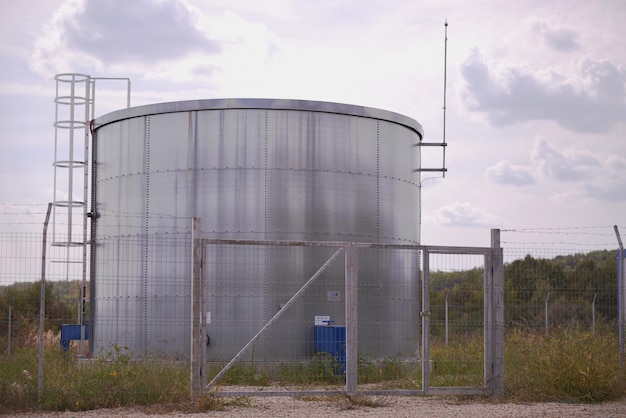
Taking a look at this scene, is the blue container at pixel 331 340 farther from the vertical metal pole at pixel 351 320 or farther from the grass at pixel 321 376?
the vertical metal pole at pixel 351 320

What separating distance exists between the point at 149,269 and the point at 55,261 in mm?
2680

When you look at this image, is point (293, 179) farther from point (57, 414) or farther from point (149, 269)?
point (57, 414)

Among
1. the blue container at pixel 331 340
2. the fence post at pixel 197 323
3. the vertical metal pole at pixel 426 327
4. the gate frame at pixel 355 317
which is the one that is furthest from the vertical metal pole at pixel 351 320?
the blue container at pixel 331 340

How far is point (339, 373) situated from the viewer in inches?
599

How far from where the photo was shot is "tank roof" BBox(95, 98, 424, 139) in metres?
17.5

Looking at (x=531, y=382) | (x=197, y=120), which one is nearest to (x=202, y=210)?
(x=197, y=120)

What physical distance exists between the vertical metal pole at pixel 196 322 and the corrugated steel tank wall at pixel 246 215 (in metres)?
4.12

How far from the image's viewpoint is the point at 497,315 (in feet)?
46.5

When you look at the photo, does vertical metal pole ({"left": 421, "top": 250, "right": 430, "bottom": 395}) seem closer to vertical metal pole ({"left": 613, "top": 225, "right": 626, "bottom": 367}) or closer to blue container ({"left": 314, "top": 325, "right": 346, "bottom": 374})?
blue container ({"left": 314, "top": 325, "right": 346, "bottom": 374})

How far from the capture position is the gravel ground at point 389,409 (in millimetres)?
12156

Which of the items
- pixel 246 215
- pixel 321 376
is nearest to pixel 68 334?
pixel 246 215

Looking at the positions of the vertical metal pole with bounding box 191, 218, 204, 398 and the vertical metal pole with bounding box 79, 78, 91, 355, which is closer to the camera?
the vertical metal pole with bounding box 191, 218, 204, 398

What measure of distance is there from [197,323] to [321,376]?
271cm

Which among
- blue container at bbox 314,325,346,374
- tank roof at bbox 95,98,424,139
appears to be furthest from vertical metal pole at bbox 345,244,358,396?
tank roof at bbox 95,98,424,139
